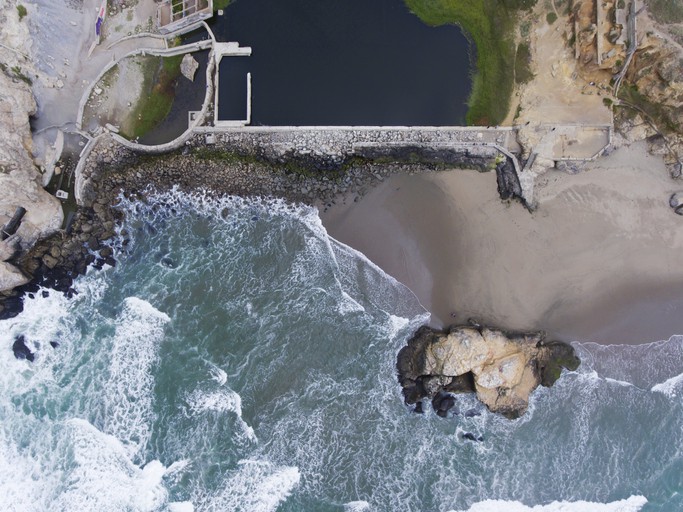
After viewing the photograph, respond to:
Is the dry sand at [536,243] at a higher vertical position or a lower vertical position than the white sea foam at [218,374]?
higher

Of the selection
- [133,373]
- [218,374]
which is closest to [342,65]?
[218,374]

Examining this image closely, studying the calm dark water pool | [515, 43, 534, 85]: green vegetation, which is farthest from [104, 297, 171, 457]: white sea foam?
[515, 43, 534, 85]: green vegetation

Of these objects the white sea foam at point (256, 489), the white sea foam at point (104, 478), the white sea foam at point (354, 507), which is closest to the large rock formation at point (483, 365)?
the white sea foam at point (354, 507)

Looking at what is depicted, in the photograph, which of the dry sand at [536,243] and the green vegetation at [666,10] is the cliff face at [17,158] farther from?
the green vegetation at [666,10]

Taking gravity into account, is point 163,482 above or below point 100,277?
below

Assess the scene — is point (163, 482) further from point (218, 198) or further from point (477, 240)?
point (477, 240)

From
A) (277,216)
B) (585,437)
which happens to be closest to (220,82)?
(277,216)
